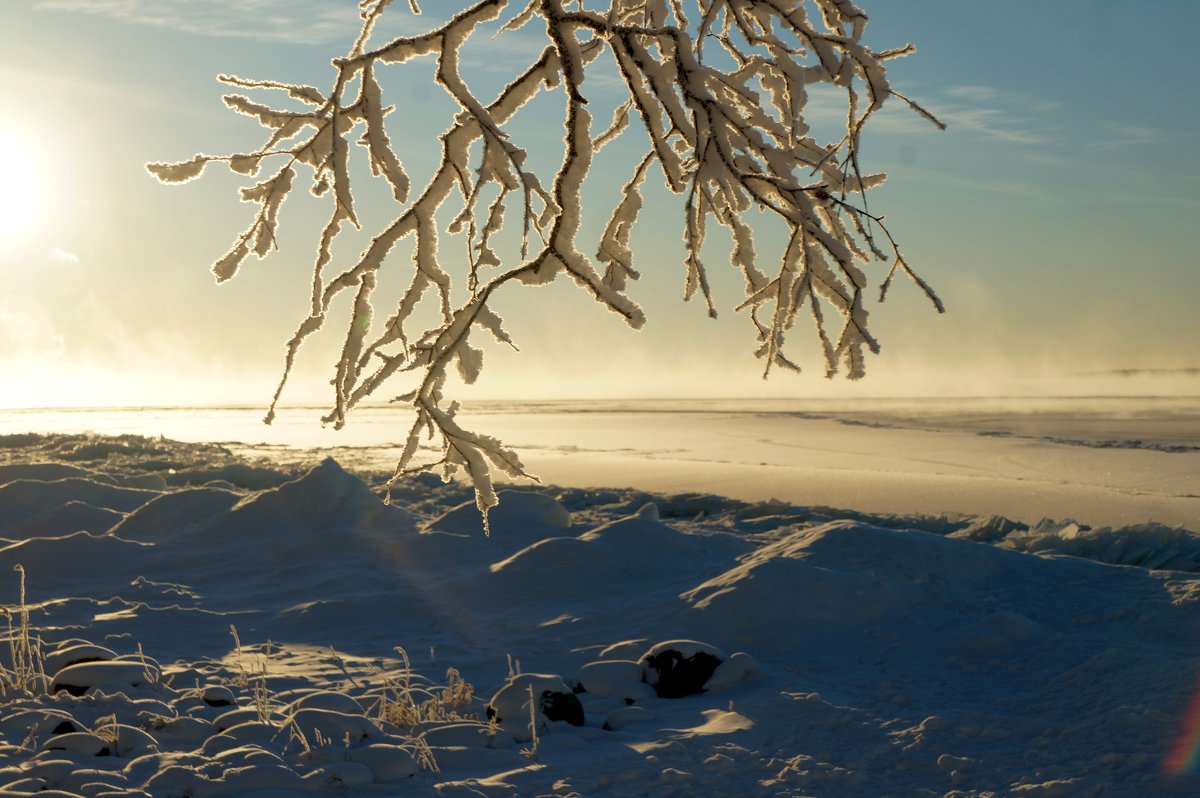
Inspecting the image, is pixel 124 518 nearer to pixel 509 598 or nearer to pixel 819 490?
pixel 509 598

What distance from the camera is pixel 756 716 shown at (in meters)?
5.42

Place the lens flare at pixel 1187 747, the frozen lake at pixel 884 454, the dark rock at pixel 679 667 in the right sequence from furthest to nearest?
1. the frozen lake at pixel 884 454
2. the dark rock at pixel 679 667
3. the lens flare at pixel 1187 747

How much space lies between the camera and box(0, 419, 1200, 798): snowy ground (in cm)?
457

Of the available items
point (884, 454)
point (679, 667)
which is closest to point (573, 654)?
point (679, 667)

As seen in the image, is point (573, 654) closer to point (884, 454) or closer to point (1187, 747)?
point (1187, 747)

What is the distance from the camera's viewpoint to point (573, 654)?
274 inches

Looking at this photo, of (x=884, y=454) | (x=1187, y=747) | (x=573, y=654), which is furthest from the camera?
(x=884, y=454)

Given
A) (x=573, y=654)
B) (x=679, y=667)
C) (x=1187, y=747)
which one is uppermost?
(x=1187, y=747)

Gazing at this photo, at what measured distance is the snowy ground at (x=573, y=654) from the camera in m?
4.57

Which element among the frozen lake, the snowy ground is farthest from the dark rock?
the frozen lake

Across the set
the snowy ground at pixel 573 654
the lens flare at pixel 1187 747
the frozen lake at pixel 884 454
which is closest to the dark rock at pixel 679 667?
the snowy ground at pixel 573 654

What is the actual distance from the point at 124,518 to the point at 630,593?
6922 millimetres

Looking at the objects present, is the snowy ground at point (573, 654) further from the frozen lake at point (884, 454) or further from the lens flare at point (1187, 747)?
the frozen lake at point (884, 454)

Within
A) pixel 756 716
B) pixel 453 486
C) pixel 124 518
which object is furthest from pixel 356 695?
pixel 453 486
